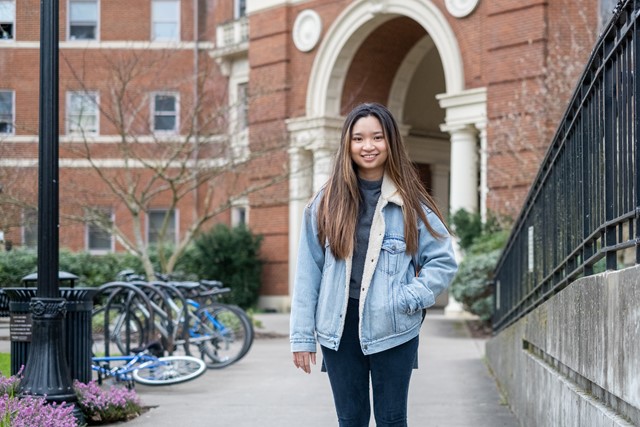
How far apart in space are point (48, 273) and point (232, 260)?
1977 cm

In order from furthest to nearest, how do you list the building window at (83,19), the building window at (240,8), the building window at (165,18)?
the building window at (165,18), the building window at (83,19), the building window at (240,8)

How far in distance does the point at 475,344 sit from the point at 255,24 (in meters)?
14.1

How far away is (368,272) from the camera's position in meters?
4.29

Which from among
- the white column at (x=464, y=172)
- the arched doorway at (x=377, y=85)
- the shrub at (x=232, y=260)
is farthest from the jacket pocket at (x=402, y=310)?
the shrub at (x=232, y=260)

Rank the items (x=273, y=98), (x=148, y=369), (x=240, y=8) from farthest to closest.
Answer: (x=240, y=8), (x=273, y=98), (x=148, y=369)

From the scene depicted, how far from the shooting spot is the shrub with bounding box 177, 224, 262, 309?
2700 centimetres

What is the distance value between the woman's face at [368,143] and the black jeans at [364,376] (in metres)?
0.60

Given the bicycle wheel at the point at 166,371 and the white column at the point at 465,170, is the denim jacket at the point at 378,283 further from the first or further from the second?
the white column at the point at 465,170

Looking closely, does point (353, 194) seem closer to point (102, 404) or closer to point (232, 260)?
point (102, 404)

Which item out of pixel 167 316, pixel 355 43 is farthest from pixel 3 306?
pixel 355 43

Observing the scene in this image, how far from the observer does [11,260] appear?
77.6 feet

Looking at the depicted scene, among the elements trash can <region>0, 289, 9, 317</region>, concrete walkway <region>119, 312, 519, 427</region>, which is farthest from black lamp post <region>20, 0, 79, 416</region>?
trash can <region>0, 289, 9, 317</region>

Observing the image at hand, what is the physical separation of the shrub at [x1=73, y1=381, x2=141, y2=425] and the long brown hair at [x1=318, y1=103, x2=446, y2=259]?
3917 millimetres

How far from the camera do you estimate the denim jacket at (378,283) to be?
426 cm
